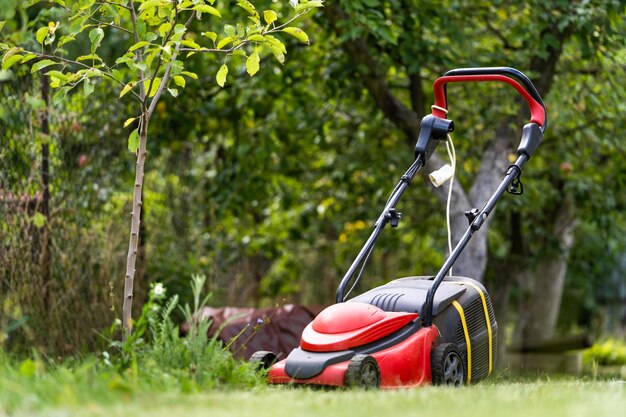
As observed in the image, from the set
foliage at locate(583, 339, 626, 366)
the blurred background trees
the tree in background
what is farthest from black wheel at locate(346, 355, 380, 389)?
foliage at locate(583, 339, 626, 366)

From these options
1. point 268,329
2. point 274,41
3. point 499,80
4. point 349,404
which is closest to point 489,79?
point 499,80

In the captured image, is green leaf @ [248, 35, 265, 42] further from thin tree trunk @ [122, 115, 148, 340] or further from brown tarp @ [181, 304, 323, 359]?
brown tarp @ [181, 304, 323, 359]

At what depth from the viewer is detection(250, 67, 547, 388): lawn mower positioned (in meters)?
4.46

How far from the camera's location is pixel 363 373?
436 centimetres

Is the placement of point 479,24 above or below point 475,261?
above

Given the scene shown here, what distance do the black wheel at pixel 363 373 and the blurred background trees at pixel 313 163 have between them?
1.88m

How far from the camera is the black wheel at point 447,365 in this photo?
4.61m

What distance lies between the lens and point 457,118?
9.77 meters

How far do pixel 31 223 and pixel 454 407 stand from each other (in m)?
4.04

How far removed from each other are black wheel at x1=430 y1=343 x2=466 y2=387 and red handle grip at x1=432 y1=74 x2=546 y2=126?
1.53 m

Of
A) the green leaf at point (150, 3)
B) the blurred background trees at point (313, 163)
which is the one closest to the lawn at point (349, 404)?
the green leaf at point (150, 3)

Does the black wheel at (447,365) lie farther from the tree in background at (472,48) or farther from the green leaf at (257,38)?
the tree in background at (472,48)

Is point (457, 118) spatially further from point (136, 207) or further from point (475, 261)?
point (136, 207)

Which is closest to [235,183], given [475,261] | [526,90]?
[475,261]
